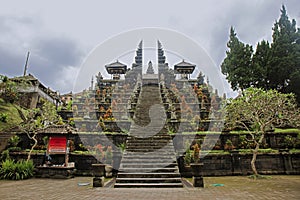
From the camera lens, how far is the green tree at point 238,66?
24.2m

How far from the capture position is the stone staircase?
8305 millimetres

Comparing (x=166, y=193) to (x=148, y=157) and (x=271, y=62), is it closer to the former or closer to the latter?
(x=148, y=157)

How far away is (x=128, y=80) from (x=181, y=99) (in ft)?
30.6

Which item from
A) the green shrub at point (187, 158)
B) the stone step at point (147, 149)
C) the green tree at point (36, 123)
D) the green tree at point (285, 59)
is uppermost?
the green tree at point (285, 59)

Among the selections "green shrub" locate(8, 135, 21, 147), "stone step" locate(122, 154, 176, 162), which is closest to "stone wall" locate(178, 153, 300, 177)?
"stone step" locate(122, 154, 176, 162)

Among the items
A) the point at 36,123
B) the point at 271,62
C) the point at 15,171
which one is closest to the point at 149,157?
the point at 15,171

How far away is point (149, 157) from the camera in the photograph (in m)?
9.86

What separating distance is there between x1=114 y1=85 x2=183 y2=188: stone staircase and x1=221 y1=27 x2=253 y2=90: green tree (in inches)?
500

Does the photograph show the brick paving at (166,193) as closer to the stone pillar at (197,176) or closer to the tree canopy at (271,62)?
the stone pillar at (197,176)

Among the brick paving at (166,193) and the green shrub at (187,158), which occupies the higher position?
the green shrub at (187,158)

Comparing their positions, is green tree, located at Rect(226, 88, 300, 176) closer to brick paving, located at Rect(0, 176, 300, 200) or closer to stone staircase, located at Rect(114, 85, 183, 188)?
brick paving, located at Rect(0, 176, 300, 200)

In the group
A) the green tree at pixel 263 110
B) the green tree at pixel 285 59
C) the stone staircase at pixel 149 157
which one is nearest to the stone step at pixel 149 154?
the stone staircase at pixel 149 157

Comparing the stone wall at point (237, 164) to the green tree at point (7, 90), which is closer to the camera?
the stone wall at point (237, 164)

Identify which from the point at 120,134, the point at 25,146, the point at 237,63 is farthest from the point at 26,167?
the point at 237,63
